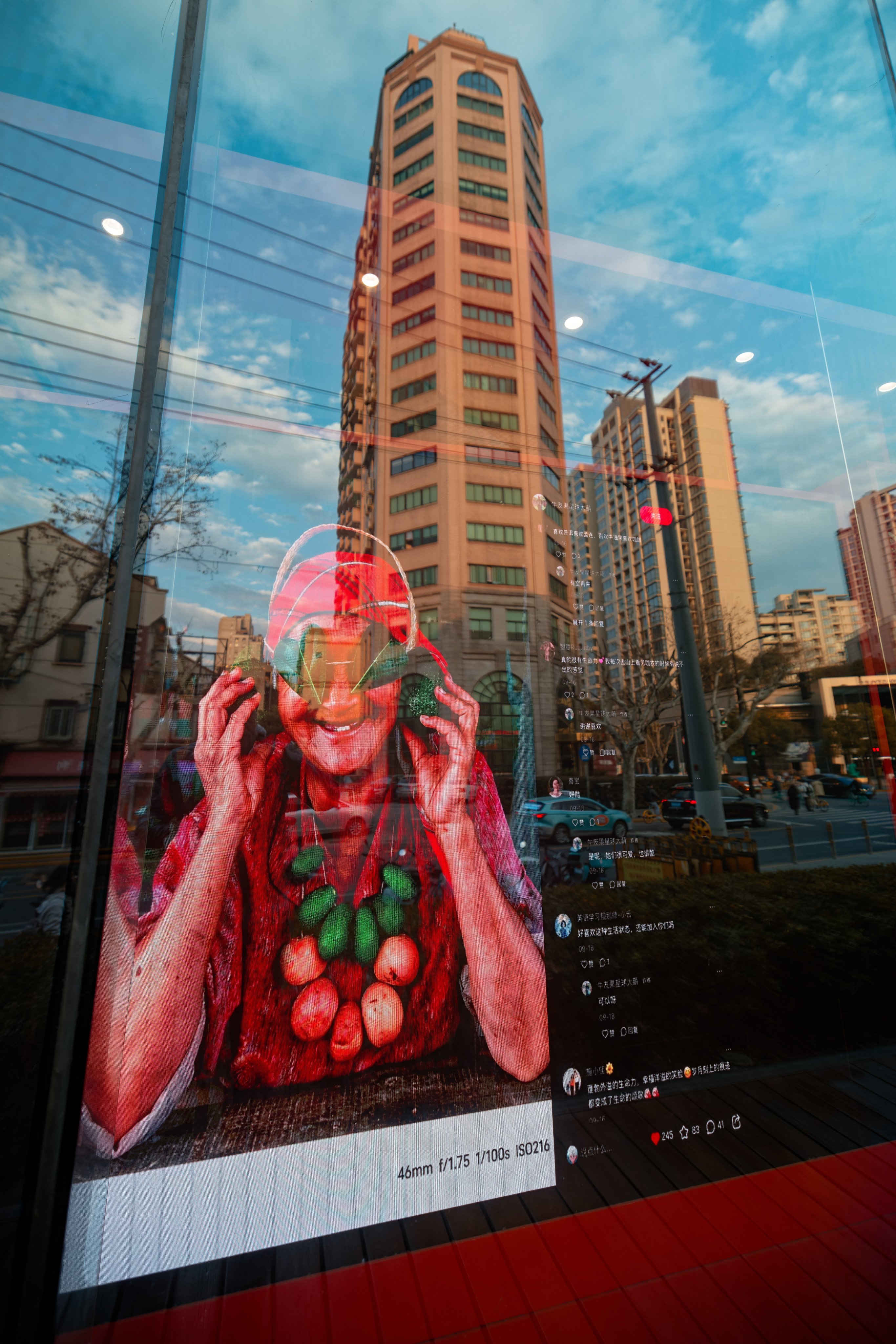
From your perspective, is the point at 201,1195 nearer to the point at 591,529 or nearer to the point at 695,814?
the point at 695,814

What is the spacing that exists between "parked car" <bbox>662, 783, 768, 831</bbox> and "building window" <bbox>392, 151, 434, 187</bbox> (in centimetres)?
204

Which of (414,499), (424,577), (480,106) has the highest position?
(480,106)

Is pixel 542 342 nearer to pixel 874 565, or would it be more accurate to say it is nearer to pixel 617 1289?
pixel 874 565

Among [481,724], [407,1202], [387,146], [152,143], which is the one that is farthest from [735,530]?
[407,1202]

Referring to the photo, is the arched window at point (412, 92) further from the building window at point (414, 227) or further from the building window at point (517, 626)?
the building window at point (517, 626)

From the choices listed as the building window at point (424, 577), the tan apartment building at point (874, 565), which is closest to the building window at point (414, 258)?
the building window at point (424, 577)

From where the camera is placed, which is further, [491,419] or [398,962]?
[491,419]

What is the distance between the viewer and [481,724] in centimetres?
145

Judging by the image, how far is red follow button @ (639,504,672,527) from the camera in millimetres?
1815

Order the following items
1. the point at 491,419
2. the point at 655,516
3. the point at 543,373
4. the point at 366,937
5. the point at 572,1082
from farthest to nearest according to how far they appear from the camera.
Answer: the point at 655,516, the point at 543,373, the point at 491,419, the point at 572,1082, the point at 366,937

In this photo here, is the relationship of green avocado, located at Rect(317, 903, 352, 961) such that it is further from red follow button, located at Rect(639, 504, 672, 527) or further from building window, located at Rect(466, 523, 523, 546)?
red follow button, located at Rect(639, 504, 672, 527)

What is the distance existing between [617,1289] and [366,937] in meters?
0.92

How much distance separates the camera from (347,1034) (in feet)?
4.01

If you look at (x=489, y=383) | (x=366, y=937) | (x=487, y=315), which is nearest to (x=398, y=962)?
(x=366, y=937)
